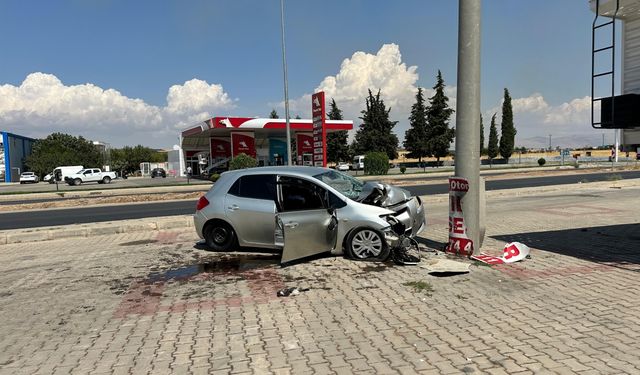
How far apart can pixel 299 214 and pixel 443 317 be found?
2.84 metres


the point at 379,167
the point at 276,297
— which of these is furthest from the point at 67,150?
the point at 276,297

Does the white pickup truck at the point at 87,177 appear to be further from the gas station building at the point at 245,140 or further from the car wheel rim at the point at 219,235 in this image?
the car wheel rim at the point at 219,235

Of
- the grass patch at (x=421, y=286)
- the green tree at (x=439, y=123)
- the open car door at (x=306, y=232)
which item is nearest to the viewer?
the grass patch at (x=421, y=286)

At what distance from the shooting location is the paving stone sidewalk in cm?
356

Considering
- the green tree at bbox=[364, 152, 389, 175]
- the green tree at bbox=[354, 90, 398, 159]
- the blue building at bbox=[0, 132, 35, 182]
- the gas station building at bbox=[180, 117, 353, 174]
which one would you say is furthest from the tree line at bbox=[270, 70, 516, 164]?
the blue building at bbox=[0, 132, 35, 182]

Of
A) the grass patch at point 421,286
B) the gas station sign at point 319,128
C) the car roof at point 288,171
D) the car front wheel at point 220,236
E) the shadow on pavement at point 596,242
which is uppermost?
the gas station sign at point 319,128

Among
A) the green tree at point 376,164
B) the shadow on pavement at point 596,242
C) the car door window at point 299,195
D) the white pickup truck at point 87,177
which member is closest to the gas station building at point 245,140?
the green tree at point 376,164

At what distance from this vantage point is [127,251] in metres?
8.66

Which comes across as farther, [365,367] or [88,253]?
[88,253]

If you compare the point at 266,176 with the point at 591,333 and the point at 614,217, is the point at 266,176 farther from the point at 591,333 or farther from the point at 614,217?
the point at 614,217

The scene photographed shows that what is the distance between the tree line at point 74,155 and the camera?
72500 millimetres

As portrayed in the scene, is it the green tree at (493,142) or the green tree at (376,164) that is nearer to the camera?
the green tree at (376,164)

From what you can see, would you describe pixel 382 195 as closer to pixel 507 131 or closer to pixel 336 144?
pixel 336 144

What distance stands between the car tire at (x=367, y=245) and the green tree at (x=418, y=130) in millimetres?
62689
